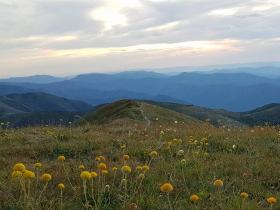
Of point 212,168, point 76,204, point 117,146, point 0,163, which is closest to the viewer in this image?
point 76,204

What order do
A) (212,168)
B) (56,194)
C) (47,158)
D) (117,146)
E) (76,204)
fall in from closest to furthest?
(76,204)
(56,194)
(212,168)
(47,158)
(117,146)

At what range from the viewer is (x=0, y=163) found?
8.77 meters

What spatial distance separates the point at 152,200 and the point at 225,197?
3.29ft

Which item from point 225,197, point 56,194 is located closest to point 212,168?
point 225,197

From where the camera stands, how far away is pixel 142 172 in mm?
7047

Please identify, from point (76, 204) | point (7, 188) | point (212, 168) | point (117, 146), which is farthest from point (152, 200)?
point (117, 146)

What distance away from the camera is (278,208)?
19.6ft

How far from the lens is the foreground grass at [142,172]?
19.0ft

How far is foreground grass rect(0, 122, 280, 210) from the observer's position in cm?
579

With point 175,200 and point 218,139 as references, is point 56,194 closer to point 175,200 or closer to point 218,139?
point 175,200

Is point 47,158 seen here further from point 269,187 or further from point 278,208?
point 278,208

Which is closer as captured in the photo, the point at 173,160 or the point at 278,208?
the point at 278,208

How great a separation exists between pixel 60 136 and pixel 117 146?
2.18 metres

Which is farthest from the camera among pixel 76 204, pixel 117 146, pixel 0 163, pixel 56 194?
pixel 117 146
